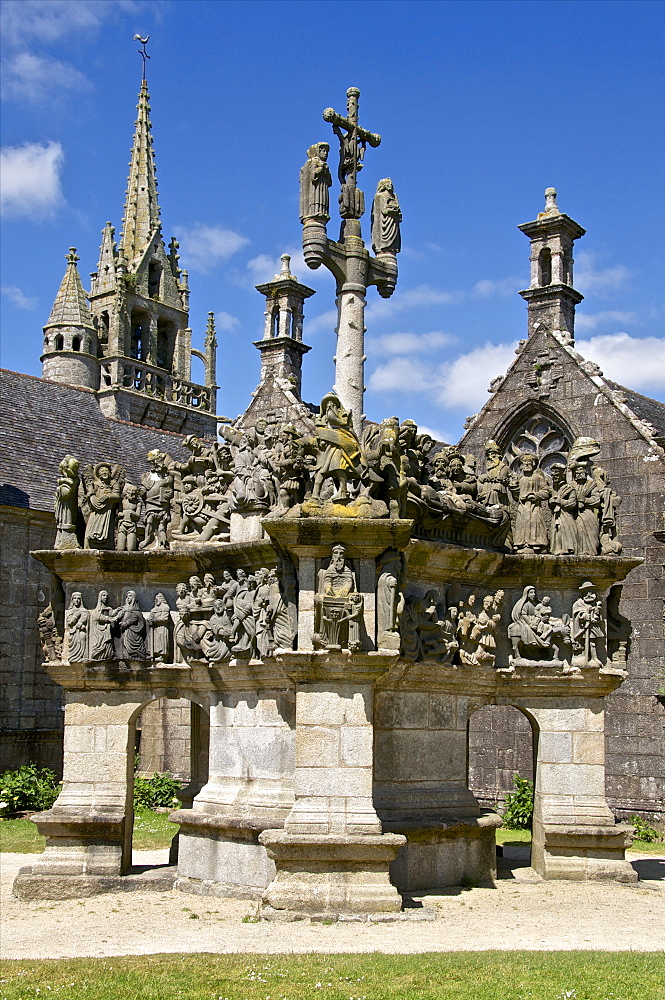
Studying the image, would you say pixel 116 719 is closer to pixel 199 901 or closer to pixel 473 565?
pixel 199 901

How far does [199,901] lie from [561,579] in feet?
15.4

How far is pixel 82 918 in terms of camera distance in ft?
34.3

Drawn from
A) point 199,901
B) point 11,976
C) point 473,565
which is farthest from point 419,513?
point 11,976

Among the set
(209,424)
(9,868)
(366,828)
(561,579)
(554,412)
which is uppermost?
(209,424)

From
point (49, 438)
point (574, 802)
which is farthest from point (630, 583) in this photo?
point (49, 438)

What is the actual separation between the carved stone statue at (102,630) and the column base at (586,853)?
464 cm

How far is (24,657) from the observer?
2277 cm

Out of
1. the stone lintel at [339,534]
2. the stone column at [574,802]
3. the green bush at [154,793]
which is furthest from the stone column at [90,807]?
the green bush at [154,793]

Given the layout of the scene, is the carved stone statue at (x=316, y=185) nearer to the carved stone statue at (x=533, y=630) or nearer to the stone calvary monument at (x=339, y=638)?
the stone calvary monument at (x=339, y=638)

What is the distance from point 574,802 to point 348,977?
491cm

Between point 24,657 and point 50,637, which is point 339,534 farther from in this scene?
point 24,657

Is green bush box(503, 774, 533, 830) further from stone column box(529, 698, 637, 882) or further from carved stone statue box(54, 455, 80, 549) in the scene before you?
carved stone statue box(54, 455, 80, 549)

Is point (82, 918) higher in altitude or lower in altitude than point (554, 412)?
lower

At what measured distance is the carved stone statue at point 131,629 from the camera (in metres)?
12.2
